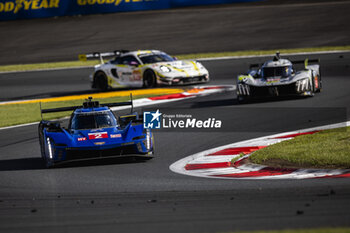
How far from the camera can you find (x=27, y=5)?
133 feet

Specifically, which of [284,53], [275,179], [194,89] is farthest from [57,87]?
[275,179]

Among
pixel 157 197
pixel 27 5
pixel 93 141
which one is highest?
pixel 27 5

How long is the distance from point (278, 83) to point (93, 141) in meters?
7.99

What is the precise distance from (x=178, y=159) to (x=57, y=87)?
15.1 m

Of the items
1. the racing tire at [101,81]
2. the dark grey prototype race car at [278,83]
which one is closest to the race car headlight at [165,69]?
the racing tire at [101,81]

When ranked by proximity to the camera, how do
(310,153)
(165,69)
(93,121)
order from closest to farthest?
(310,153) → (93,121) → (165,69)

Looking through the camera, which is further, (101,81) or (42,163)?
(101,81)

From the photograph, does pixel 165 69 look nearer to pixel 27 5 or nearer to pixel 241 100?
pixel 241 100

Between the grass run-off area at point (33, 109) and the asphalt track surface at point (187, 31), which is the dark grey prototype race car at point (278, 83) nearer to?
the grass run-off area at point (33, 109)

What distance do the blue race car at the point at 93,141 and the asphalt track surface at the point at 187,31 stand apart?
66.8 ft

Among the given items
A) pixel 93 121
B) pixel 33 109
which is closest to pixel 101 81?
pixel 33 109

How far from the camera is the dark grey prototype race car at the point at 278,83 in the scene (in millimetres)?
17969

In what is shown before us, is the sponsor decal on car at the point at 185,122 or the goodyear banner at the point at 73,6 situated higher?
the goodyear banner at the point at 73,6

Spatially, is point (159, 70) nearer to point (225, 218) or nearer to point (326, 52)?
point (326, 52)
